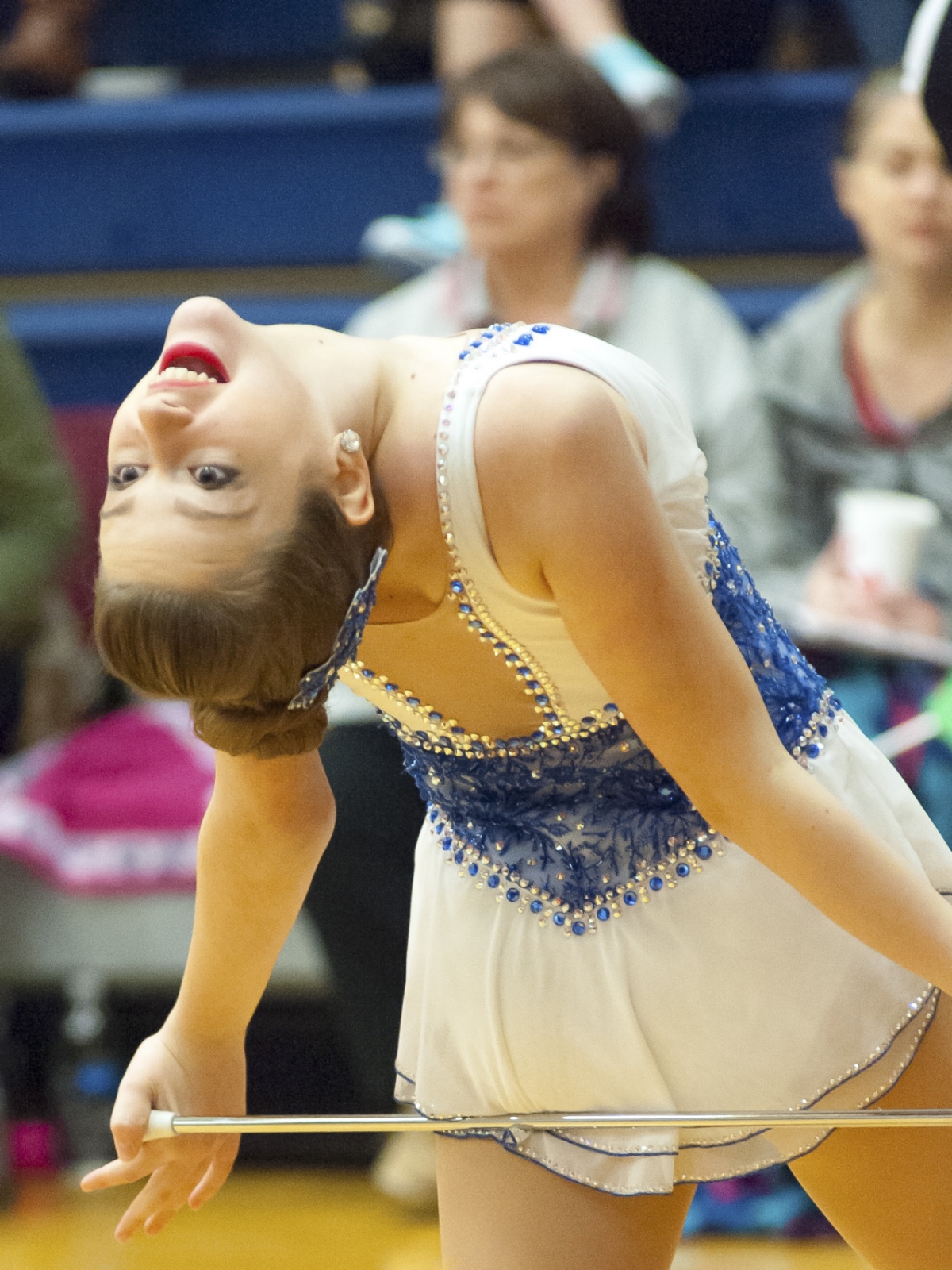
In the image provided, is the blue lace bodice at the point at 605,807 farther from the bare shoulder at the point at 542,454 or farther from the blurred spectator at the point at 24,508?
the blurred spectator at the point at 24,508

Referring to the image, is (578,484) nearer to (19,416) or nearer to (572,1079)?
(572,1079)

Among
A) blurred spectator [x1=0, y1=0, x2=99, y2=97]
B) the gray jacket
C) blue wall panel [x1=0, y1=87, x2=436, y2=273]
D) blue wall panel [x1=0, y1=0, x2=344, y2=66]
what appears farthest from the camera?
blue wall panel [x1=0, y1=0, x2=344, y2=66]

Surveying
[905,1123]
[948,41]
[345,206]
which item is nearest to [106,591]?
[905,1123]

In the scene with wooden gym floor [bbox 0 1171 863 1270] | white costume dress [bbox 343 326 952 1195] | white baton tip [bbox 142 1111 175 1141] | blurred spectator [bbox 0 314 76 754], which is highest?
white costume dress [bbox 343 326 952 1195]

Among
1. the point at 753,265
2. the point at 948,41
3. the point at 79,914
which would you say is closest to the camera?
the point at 948,41

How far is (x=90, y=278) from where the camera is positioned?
3.44 meters

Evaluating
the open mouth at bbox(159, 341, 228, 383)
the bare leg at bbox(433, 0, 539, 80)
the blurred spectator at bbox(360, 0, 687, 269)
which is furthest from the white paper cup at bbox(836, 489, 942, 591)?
the open mouth at bbox(159, 341, 228, 383)

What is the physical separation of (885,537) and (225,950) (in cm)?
126

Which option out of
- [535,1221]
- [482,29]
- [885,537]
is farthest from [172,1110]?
[482,29]

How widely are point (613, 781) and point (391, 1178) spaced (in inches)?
52.0

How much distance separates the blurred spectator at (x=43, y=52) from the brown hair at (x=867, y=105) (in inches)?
66.9

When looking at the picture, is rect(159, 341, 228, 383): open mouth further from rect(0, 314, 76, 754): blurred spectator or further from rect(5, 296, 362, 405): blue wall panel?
rect(5, 296, 362, 405): blue wall panel

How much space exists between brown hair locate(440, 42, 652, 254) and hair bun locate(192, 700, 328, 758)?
165cm

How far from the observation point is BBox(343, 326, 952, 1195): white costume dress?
112cm
